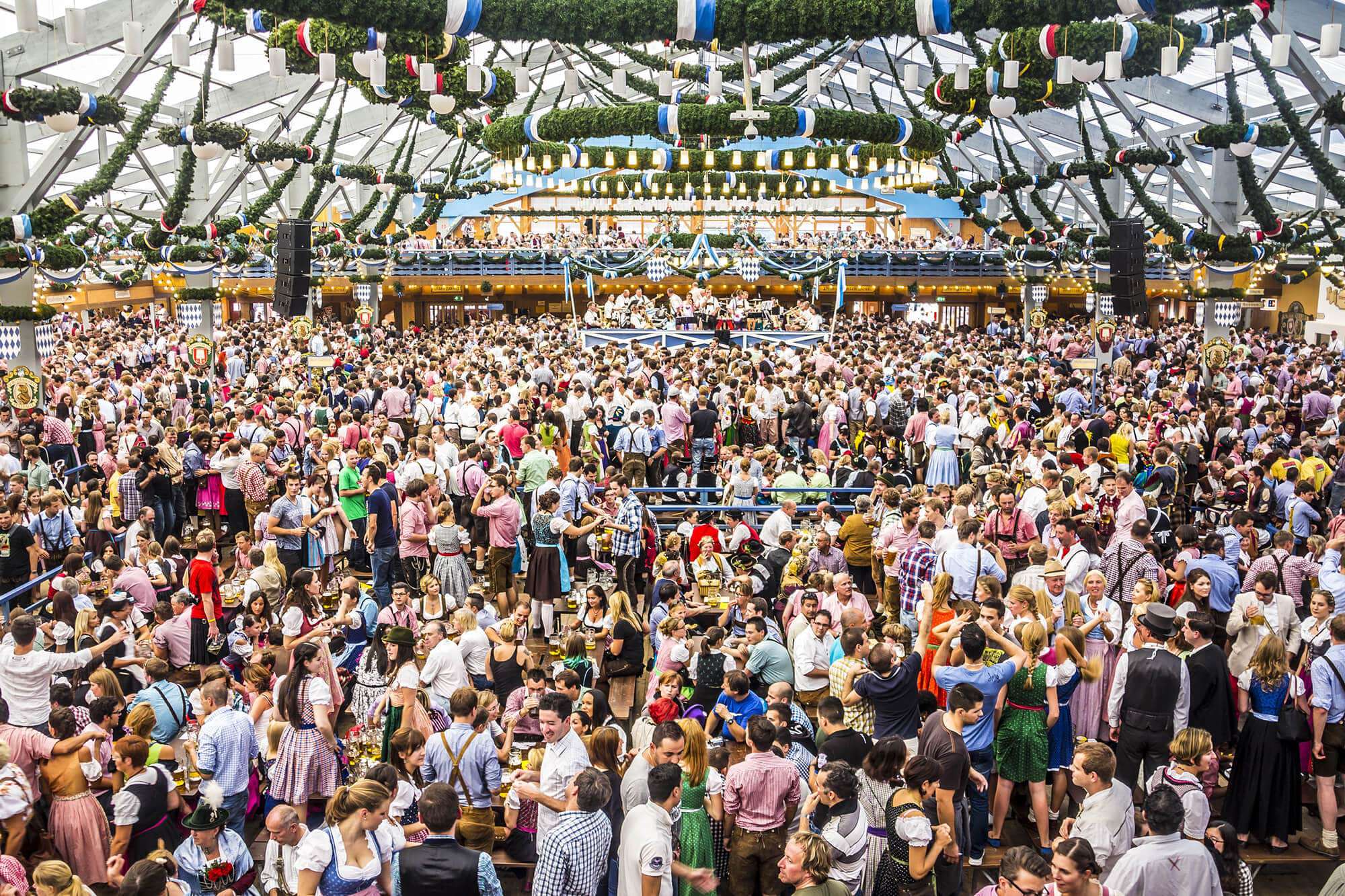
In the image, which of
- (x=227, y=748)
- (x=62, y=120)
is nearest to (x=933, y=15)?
(x=227, y=748)

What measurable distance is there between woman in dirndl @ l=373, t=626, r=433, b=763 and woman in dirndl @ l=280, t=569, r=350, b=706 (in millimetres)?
322

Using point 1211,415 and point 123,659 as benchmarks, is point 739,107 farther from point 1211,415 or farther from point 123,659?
point 123,659

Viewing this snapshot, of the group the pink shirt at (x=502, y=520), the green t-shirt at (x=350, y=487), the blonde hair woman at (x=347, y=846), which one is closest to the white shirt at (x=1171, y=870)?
the blonde hair woman at (x=347, y=846)

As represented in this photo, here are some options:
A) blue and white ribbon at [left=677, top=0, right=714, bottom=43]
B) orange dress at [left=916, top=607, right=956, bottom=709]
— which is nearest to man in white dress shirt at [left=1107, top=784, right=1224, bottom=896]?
orange dress at [left=916, top=607, right=956, bottom=709]

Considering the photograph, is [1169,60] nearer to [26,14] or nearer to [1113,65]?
[1113,65]

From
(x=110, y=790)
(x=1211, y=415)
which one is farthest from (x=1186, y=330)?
(x=110, y=790)

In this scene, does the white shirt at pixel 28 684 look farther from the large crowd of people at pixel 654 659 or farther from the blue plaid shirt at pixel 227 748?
the blue plaid shirt at pixel 227 748

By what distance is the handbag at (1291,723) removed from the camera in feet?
16.8

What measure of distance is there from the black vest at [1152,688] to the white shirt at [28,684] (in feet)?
17.1

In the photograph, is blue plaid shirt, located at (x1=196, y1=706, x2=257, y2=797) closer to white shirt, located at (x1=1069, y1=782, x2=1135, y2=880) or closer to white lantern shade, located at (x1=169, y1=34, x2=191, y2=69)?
white shirt, located at (x1=1069, y1=782, x2=1135, y2=880)

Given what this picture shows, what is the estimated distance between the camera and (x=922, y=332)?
25.1 m

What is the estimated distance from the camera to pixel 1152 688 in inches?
201

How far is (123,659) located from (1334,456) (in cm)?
975

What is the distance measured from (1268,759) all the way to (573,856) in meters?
3.39
